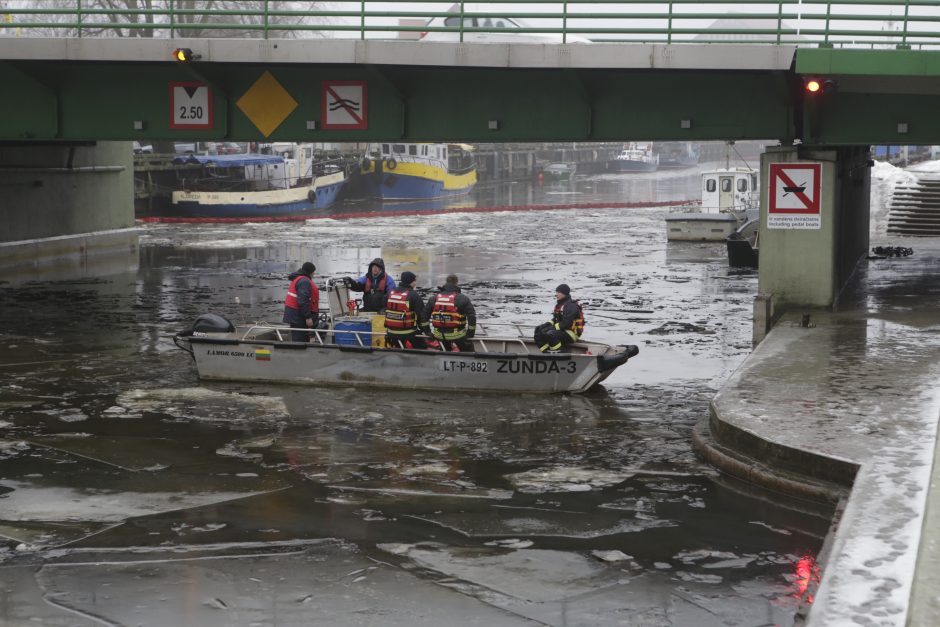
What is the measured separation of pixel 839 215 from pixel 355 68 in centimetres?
972

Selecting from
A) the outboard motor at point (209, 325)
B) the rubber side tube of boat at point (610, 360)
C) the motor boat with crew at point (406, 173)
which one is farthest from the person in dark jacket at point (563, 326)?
the motor boat with crew at point (406, 173)

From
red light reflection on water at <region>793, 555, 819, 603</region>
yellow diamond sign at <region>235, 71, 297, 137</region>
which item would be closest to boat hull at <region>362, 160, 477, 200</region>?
yellow diamond sign at <region>235, 71, 297, 137</region>

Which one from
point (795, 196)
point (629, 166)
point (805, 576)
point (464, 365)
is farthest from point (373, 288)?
point (629, 166)

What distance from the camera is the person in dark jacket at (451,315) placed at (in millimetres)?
18219

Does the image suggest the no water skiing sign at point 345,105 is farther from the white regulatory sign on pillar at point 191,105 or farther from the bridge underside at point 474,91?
the white regulatory sign on pillar at point 191,105

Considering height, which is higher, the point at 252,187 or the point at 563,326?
the point at 252,187

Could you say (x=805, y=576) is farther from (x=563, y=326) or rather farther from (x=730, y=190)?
(x=730, y=190)

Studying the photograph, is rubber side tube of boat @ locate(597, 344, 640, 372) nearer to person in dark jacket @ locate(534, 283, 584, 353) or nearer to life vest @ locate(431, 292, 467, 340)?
person in dark jacket @ locate(534, 283, 584, 353)

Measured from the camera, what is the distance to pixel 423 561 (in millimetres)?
11016

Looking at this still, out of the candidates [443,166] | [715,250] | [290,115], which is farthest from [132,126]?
[443,166]

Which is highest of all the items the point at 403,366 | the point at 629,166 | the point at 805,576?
the point at 629,166

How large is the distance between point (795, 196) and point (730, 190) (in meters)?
25.4

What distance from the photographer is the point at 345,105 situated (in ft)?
75.2

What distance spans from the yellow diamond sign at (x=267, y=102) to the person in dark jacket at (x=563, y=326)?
24.6ft
